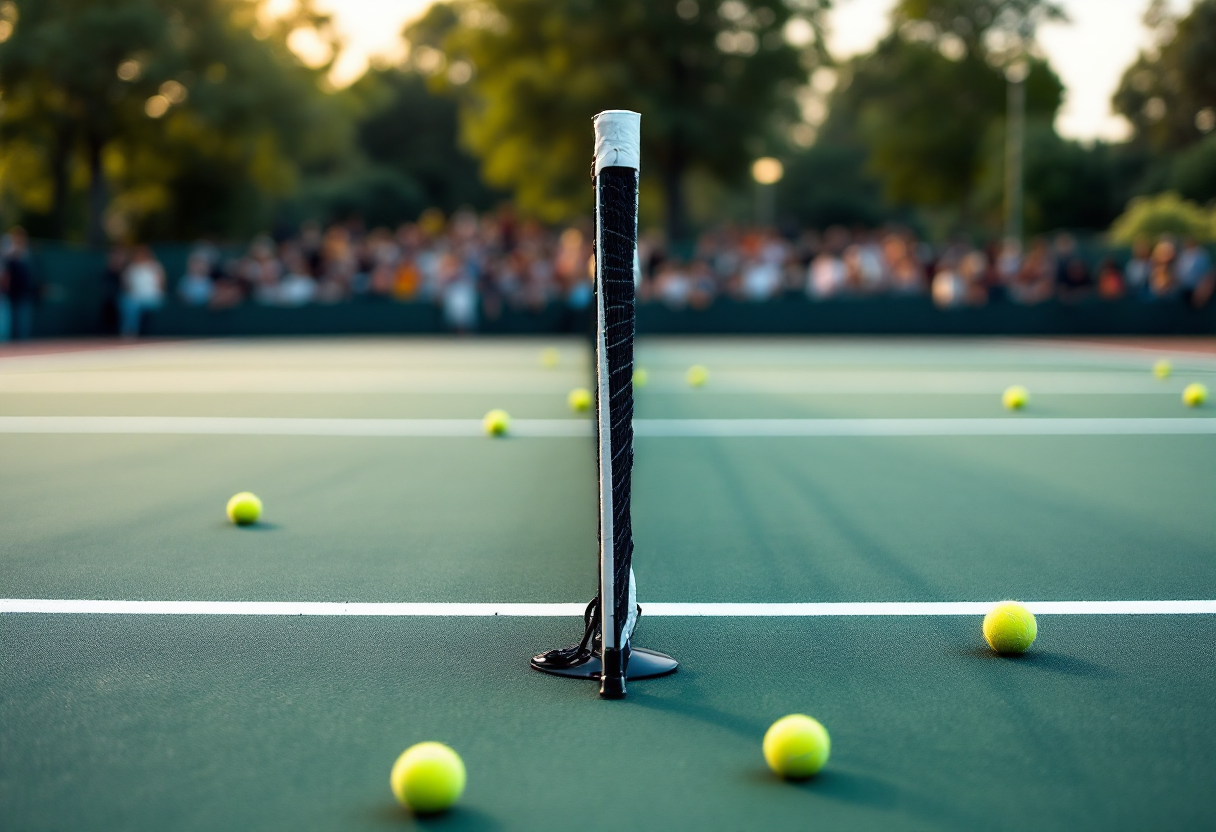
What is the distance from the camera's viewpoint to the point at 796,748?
272cm

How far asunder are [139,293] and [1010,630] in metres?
23.2

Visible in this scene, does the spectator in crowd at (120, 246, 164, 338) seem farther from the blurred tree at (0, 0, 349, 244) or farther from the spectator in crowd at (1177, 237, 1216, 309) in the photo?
the spectator in crowd at (1177, 237, 1216, 309)

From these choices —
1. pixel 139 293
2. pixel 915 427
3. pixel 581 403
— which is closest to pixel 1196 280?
pixel 915 427

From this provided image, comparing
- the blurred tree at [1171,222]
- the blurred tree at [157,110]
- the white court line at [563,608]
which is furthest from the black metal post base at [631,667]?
the blurred tree at [157,110]

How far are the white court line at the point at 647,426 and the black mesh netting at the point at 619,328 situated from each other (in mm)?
5935

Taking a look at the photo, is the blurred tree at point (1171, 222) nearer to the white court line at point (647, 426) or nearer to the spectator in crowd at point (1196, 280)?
the spectator in crowd at point (1196, 280)

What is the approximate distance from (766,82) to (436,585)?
3855cm

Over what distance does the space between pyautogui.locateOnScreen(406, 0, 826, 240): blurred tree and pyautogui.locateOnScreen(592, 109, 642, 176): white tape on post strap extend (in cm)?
3655

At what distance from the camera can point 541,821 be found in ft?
8.27

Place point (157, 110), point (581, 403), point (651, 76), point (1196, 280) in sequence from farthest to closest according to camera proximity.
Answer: point (651, 76) < point (157, 110) < point (1196, 280) < point (581, 403)

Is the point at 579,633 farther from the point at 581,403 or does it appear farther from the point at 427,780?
the point at 581,403

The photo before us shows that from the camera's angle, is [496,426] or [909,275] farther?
[909,275]

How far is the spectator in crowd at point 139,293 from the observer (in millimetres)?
24297

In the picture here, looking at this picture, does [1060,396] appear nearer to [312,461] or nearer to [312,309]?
[312,461]
